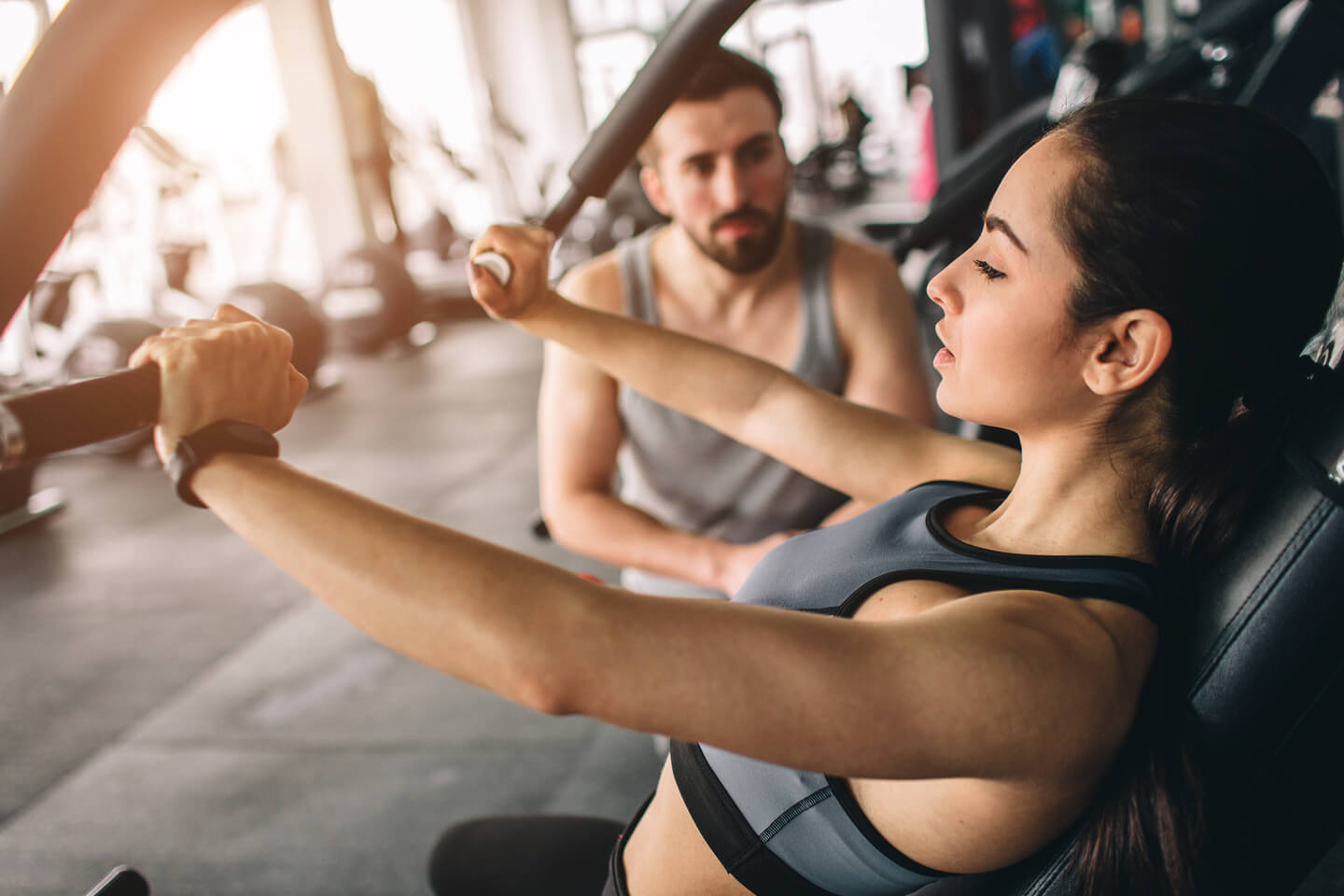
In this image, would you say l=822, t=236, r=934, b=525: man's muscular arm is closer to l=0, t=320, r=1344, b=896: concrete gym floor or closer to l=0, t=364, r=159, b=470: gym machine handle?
l=0, t=320, r=1344, b=896: concrete gym floor

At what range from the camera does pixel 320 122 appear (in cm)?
668

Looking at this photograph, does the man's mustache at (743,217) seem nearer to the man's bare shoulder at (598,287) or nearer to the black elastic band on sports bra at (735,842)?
the man's bare shoulder at (598,287)

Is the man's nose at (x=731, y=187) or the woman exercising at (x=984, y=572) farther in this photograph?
the man's nose at (x=731, y=187)

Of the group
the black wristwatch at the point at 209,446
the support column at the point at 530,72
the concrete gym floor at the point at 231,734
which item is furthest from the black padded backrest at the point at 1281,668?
the support column at the point at 530,72

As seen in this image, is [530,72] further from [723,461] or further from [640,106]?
[640,106]

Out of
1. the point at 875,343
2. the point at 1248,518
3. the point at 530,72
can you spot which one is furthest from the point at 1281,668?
the point at 530,72

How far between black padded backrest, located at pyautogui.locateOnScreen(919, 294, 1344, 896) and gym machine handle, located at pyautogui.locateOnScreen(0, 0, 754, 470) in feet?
1.71

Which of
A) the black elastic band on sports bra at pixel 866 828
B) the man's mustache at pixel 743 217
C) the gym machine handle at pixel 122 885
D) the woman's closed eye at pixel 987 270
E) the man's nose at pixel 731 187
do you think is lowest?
the gym machine handle at pixel 122 885

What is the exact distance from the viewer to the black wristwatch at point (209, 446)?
584mm

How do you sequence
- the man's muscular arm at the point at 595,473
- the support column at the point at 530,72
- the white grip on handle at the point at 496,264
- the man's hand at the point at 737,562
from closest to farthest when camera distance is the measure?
the white grip on handle at the point at 496,264
the man's hand at the point at 737,562
the man's muscular arm at the point at 595,473
the support column at the point at 530,72

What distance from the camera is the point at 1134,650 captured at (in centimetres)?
66

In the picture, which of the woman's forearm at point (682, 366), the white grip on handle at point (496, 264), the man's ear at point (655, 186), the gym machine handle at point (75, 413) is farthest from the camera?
the man's ear at point (655, 186)

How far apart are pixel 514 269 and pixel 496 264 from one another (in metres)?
0.02

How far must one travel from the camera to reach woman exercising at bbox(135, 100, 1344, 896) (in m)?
0.56
